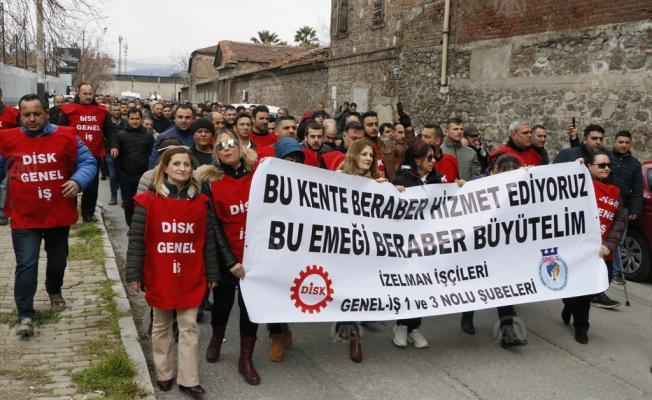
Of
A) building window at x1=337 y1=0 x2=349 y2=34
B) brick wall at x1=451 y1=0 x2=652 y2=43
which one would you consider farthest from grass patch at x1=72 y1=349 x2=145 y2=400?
building window at x1=337 y1=0 x2=349 y2=34

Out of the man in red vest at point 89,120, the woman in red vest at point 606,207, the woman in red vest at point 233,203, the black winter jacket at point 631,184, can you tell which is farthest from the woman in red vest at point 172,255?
the black winter jacket at point 631,184

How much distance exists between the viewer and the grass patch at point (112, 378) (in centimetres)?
412

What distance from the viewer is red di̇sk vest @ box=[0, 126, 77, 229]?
16.9 feet

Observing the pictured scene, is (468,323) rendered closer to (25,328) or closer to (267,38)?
(25,328)

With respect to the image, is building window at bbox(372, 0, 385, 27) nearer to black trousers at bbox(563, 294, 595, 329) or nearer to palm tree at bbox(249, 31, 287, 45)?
black trousers at bbox(563, 294, 595, 329)

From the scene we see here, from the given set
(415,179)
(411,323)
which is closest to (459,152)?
(415,179)

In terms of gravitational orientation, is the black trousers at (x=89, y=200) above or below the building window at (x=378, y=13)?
below

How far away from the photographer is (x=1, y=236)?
876cm

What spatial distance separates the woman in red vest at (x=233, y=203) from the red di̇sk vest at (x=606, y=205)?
3421 millimetres

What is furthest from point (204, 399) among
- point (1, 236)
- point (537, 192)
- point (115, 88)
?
point (115, 88)

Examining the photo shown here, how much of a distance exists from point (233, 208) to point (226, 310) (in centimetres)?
83

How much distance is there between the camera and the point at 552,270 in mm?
5570

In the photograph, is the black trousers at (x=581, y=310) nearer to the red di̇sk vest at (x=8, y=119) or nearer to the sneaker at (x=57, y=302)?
the sneaker at (x=57, y=302)

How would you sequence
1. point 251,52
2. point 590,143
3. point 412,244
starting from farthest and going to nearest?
point 251,52 → point 590,143 → point 412,244
